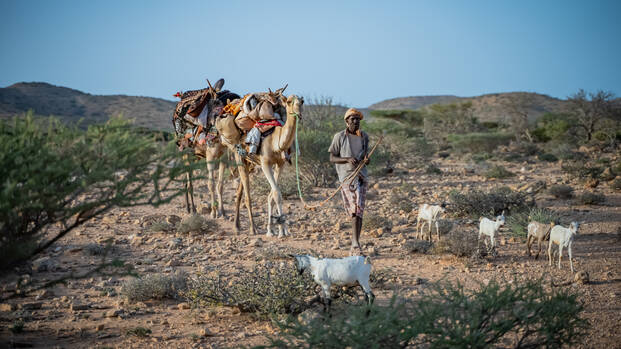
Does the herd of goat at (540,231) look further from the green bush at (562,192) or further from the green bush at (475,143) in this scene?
the green bush at (475,143)

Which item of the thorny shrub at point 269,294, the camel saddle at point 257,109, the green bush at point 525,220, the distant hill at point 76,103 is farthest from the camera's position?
the distant hill at point 76,103

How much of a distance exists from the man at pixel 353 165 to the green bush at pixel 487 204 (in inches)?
137

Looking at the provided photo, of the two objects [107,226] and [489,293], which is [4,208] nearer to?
[489,293]

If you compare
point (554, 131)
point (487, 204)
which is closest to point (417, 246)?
point (487, 204)

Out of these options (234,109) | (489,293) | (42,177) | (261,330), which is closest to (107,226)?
(234,109)

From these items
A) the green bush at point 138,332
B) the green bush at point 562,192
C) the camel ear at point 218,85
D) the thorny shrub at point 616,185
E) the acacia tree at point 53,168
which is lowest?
the green bush at point 138,332

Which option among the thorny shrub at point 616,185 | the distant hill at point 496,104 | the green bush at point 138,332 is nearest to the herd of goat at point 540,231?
the green bush at point 138,332

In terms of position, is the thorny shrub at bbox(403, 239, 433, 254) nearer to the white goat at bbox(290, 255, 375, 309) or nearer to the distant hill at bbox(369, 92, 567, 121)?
the white goat at bbox(290, 255, 375, 309)

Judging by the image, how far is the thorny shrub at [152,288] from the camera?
4.70 meters

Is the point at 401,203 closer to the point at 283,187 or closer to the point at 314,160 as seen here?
the point at 283,187

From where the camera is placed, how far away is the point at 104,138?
10.2 feet

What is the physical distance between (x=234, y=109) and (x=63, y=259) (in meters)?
3.79

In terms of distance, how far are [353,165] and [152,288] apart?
311 centimetres

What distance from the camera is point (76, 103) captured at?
51250 millimetres
